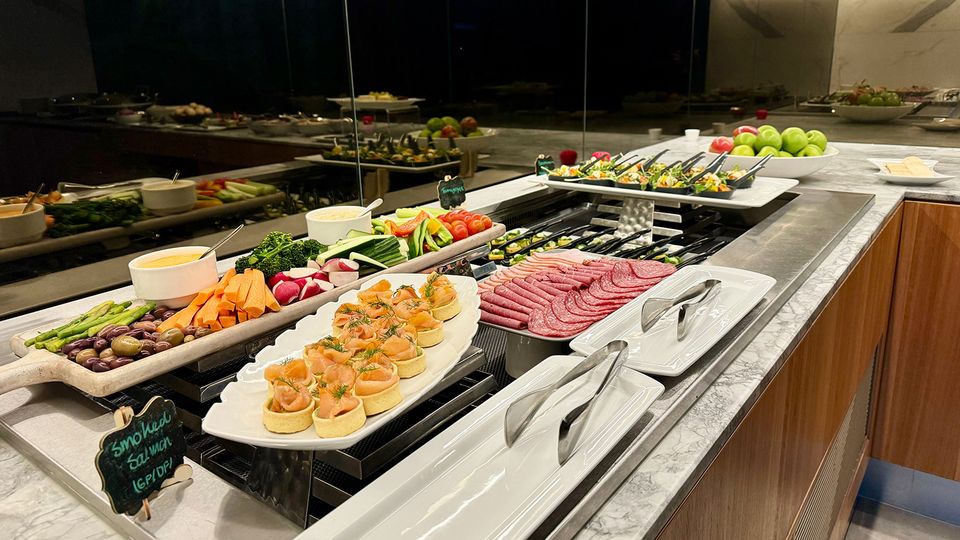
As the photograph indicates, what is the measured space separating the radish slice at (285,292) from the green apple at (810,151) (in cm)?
189

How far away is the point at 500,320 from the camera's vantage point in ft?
3.88

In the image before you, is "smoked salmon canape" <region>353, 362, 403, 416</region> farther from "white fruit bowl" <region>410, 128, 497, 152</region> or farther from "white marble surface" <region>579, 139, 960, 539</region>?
"white fruit bowl" <region>410, 128, 497, 152</region>

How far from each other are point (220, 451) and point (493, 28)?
1954mm

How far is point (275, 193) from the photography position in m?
1.92

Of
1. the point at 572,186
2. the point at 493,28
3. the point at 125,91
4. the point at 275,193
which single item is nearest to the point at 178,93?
the point at 125,91

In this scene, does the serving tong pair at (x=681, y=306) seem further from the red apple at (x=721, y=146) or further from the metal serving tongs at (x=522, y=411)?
the red apple at (x=721, y=146)

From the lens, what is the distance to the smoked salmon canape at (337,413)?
0.79m

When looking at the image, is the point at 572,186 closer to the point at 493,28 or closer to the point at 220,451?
the point at 493,28

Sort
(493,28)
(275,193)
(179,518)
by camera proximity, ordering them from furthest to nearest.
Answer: (493,28), (275,193), (179,518)

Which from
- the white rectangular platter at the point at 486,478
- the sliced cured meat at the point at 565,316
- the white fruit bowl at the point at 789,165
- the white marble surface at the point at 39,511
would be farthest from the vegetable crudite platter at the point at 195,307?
the white fruit bowl at the point at 789,165

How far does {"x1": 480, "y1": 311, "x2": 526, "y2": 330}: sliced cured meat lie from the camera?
3.83 feet

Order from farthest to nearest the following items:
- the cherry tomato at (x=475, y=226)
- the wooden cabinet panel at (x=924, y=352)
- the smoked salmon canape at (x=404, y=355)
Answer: the wooden cabinet panel at (x=924, y=352) < the cherry tomato at (x=475, y=226) < the smoked salmon canape at (x=404, y=355)

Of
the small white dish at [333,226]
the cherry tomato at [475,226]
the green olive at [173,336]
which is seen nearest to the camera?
the green olive at [173,336]

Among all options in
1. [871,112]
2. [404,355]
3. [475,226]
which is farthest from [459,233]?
[871,112]
